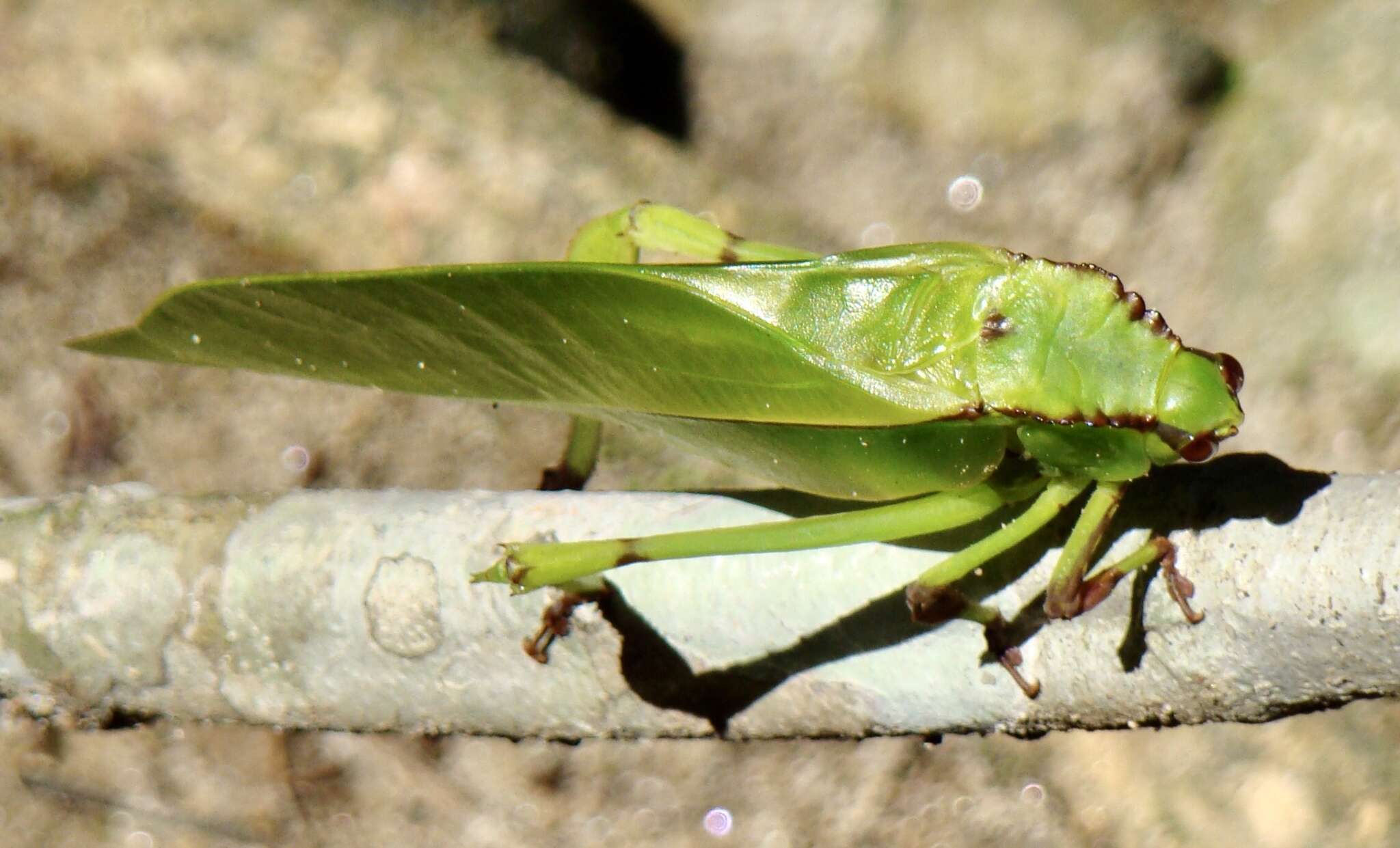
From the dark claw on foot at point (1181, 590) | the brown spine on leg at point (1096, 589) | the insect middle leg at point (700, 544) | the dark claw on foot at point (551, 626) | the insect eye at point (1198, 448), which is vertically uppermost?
the insect eye at point (1198, 448)

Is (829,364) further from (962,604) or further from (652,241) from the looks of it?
(652,241)

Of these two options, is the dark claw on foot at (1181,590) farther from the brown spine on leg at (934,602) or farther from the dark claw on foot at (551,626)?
the dark claw on foot at (551,626)

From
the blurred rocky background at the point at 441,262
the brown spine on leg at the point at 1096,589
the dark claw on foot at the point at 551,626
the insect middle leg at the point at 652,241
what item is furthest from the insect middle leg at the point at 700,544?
the blurred rocky background at the point at 441,262

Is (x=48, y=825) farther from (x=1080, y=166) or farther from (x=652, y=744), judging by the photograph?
(x=1080, y=166)

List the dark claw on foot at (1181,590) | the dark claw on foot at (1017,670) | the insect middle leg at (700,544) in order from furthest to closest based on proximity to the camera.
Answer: the insect middle leg at (700,544)
the dark claw on foot at (1017,670)
the dark claw on foot at (1181,590)

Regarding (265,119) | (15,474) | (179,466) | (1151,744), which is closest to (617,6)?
(265,119)

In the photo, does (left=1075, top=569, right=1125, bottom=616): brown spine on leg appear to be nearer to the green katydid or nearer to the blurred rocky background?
the green katydid

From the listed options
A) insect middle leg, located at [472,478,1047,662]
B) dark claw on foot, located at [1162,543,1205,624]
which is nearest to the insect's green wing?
insect middle leg, located at [472,478,1047,662]

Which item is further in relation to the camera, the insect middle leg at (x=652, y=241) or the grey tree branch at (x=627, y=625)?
the insect middle leg at (x=652, y=241)

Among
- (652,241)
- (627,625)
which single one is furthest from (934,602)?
(652,241)
